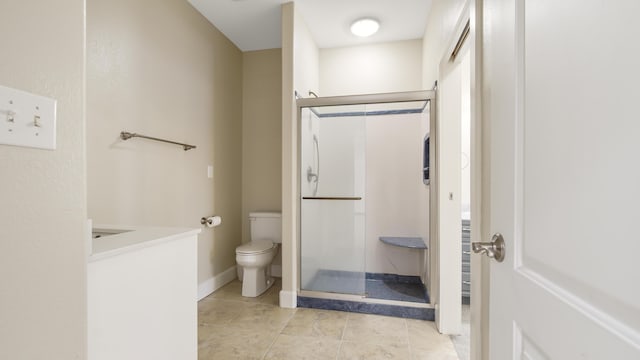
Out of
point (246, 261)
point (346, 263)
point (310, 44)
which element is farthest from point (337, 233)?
point (310, 44)

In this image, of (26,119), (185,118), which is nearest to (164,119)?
(185,118)

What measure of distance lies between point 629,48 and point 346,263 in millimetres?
2350

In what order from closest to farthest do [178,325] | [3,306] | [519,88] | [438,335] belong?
[3,306], [519,88], [178,325], [438,335]

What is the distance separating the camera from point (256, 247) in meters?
2.72

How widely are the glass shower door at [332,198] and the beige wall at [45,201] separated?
74.3 inches

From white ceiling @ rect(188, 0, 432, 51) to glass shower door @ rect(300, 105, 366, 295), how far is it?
0.93 meters

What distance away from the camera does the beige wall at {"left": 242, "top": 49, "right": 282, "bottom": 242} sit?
129 inches

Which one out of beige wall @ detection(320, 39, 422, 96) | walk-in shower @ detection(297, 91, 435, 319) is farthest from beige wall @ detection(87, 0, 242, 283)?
beige wall @ detection(320, 39, 422, 96)

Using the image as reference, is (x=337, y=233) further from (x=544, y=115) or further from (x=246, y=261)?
(x=544, y=115)

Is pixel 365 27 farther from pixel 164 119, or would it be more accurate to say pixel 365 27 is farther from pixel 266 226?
pixel 266 226

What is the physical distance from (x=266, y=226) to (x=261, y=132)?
113 cm

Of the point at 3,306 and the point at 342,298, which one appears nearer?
the point at 3,306

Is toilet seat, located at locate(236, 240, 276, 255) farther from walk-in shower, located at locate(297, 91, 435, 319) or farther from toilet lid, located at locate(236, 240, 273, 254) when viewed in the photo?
walk-in shower, located at locate(297, 91, 435, 319)

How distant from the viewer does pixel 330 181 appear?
8.38 feet
